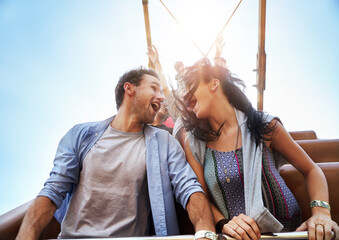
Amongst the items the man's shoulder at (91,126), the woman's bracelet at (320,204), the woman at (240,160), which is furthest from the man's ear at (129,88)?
the woman's bracelet at (320,204)

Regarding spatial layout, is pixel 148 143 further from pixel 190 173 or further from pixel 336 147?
pixel 336 147

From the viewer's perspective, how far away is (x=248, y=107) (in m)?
0.85

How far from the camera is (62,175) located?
76cm

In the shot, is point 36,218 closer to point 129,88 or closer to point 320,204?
point 129,88

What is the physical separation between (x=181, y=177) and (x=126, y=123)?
0.40 meters

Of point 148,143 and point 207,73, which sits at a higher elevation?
point 207,73

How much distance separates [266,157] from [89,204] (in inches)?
27.2

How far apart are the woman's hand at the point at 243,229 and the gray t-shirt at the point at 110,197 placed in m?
0.36

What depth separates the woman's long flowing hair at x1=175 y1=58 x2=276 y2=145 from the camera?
84 centimetres

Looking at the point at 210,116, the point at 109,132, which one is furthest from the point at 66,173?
the point at 210,116

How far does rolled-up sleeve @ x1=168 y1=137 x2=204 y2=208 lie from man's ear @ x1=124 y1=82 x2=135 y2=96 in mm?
388

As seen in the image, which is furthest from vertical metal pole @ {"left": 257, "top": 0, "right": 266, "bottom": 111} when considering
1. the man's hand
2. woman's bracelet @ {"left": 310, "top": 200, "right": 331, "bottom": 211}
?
woman's bracelet @ {"left": 310, "top": 200, "right": 331, "bottom": 211}

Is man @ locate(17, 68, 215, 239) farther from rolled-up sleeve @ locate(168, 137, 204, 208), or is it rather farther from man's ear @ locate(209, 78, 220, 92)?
man's ear @ locate(209, 78, 220, 92)

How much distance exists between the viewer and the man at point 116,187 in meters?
0.69
